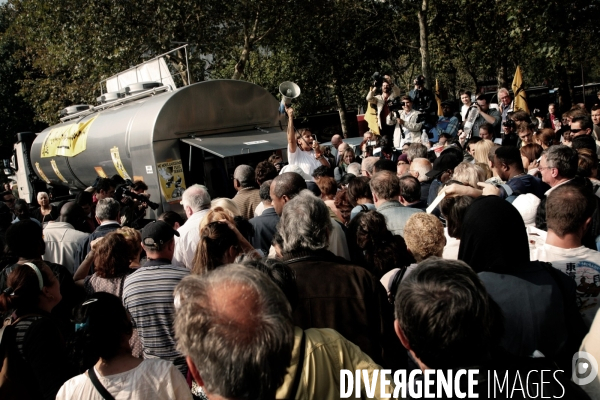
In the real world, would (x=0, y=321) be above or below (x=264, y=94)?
below

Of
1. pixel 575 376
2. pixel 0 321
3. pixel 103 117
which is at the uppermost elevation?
pixel 103 117

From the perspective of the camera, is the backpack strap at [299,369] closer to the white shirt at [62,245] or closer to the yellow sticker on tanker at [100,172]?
the white shirt at [62,245]

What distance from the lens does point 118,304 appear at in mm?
2770

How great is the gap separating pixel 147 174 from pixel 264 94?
3090mm

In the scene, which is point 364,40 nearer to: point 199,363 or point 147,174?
point 147,174

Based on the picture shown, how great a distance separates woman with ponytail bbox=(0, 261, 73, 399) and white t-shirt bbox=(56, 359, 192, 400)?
55cm

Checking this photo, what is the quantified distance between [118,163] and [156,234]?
776cm

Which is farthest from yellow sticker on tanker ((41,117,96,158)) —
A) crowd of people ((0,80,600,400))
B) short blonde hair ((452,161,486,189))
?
short blonde hair ((452,161,486,189))

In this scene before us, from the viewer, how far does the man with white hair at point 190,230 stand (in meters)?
5.09

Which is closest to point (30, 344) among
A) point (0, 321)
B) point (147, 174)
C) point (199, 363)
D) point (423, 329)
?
point (0, 321)

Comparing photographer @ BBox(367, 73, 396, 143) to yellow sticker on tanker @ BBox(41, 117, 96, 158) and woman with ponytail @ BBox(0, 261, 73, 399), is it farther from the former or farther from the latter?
woman with ponytail @ BBox(0, 261, 73, 399)

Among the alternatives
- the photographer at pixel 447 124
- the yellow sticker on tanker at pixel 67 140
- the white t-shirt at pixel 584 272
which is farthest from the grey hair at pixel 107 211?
the yellow sticker on tanker at pixel 67 140

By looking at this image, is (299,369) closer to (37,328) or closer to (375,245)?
(37,328)

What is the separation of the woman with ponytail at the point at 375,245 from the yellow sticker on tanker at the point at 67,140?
10026 millimetres
